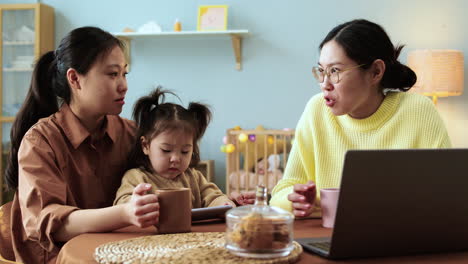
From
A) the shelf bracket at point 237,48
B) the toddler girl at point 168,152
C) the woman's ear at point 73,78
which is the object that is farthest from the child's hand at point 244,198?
the shelf bracket at point 237,48

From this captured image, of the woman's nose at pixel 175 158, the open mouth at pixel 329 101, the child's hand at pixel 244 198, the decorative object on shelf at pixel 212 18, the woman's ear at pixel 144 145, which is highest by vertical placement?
the decorative object on shelf at pixel 212 18

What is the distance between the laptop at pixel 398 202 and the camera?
2.70 feet

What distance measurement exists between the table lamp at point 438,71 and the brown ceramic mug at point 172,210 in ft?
9.83

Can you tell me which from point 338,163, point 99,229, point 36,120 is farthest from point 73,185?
point 338,163

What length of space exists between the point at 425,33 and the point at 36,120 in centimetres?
334

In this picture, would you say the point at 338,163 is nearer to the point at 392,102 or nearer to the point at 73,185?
the point at 392,102

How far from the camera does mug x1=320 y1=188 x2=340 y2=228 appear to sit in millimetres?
1176

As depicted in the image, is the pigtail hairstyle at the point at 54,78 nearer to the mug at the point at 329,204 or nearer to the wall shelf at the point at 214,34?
the mug at the point at 329,204

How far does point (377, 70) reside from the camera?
1.62 metres

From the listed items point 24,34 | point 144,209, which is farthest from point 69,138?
point 24,34

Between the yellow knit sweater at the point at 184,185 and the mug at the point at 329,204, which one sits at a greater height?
the mug at the point at 329,204

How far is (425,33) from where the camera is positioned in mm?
4203

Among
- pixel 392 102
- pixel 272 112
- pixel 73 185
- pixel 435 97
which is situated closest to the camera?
pixel 73 185

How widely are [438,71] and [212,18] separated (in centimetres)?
164
